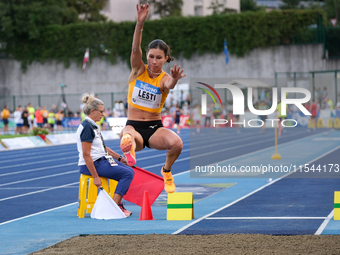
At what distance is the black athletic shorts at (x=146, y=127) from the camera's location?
723cm

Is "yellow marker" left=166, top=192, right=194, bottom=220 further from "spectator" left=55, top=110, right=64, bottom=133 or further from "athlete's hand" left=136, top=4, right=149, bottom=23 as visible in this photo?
"spectator" left=55, top=110, right=64, bottom=133

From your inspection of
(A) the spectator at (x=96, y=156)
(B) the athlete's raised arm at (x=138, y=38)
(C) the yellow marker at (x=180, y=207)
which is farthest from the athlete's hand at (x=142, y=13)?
(C) the yellow marker at (x=180, y=207)

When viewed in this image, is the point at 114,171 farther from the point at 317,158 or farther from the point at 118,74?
the point at 118,74

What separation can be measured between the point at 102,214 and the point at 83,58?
45.2 m

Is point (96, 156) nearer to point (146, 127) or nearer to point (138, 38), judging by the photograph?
point (146, 127)

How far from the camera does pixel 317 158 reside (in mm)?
18766

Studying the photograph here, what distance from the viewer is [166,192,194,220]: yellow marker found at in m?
8.63

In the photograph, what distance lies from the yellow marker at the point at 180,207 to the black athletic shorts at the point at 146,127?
1.62m

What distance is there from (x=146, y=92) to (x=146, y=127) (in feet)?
1.41

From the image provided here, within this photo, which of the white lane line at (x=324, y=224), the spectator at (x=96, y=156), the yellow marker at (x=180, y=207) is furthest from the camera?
the spectator at (x=96, y=156)

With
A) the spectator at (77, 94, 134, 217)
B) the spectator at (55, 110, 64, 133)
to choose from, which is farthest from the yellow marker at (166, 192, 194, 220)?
the spectator at (55, 110, 64, 133)

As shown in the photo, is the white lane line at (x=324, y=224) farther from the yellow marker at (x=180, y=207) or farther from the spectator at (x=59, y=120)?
the spectator at (x=59, y=120)

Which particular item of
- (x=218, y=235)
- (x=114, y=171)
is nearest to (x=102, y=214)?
(x=114, y=171)

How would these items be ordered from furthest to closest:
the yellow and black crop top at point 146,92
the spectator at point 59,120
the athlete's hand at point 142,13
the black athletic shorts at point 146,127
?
the spectator at point 59,120 < the black athletic shorts at point 146,127 < the yellow and black crop top at point 146,92 < the athlete's hand at point 142,13
